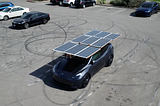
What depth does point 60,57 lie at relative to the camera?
12.8 meters

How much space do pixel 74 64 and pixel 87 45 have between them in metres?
1.30

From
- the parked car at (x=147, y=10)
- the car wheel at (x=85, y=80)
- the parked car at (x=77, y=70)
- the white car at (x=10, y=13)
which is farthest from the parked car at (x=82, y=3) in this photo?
the car wheel at (x=85, y=80)

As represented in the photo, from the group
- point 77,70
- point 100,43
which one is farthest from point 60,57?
point 77,70

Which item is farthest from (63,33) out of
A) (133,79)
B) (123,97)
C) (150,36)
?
(123,97)

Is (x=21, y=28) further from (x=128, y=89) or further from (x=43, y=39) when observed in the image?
(x=128, y=89)

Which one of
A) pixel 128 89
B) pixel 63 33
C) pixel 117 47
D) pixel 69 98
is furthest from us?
pixel 63 33

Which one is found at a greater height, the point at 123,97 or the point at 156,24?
the point at 156,24

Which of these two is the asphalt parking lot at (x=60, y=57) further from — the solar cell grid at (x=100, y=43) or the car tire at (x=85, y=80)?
the solar cell grid at (x=100, y=43)

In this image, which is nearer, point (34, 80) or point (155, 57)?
point (34, 80)

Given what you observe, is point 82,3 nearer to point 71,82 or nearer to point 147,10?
point 147,10

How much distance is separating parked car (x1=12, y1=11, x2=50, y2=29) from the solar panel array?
9557 mm

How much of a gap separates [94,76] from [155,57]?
4785mm

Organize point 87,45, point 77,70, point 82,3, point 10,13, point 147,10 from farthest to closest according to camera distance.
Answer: point 82,3 < point 10,13 < point 147,10 < point 87,45 < point 77,70

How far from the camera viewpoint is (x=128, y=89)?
9.20 metres
